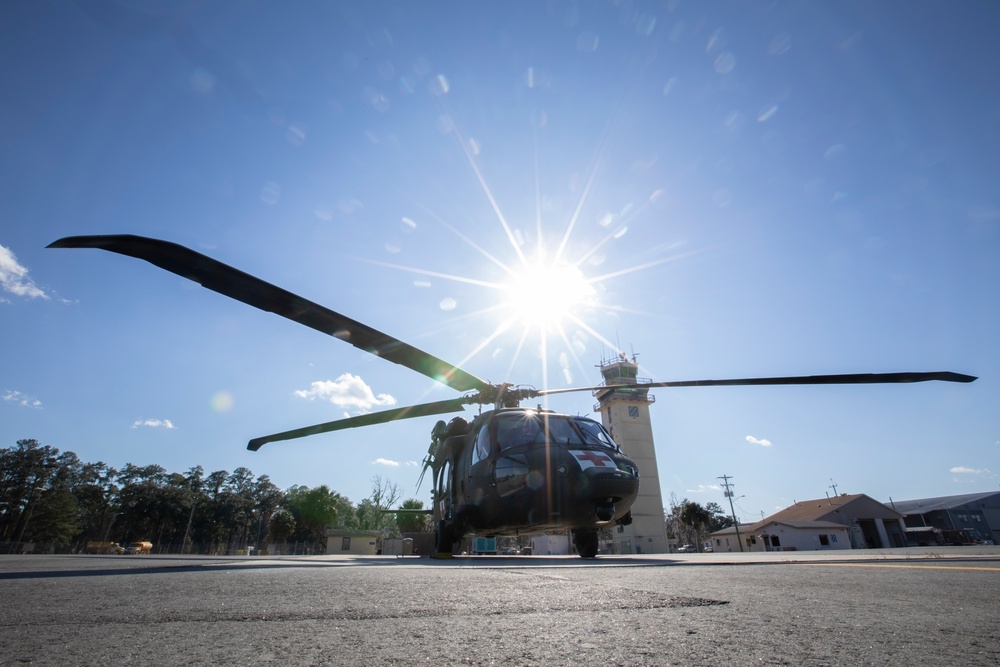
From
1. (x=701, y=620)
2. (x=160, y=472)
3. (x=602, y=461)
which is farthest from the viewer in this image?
(x=160, y=472)

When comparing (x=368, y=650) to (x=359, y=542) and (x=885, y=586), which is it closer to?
(x=885, y=586)

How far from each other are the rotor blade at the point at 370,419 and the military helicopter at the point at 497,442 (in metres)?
0.02

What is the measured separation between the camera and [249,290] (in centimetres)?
467

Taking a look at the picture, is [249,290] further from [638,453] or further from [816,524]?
[816,524]

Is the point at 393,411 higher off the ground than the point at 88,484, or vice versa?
the point at 88,484

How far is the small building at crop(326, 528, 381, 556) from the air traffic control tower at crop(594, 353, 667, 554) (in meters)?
26.2

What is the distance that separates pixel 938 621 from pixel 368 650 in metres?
1.58

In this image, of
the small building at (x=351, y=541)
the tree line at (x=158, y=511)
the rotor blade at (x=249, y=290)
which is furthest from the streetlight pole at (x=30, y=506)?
the rotor blade at (x=249, y=290)

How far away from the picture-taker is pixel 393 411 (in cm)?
824

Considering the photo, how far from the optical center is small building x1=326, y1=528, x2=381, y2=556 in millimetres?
46219

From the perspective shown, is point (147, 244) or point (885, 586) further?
point (147, 244)

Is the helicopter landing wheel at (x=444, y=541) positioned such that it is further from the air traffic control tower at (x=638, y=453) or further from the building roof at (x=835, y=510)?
the building roof at (x=835, y=510)

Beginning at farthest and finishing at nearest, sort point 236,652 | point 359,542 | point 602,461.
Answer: point 359,542
point 602,461
point 236,652

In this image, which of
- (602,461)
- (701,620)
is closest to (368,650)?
(701,620)
